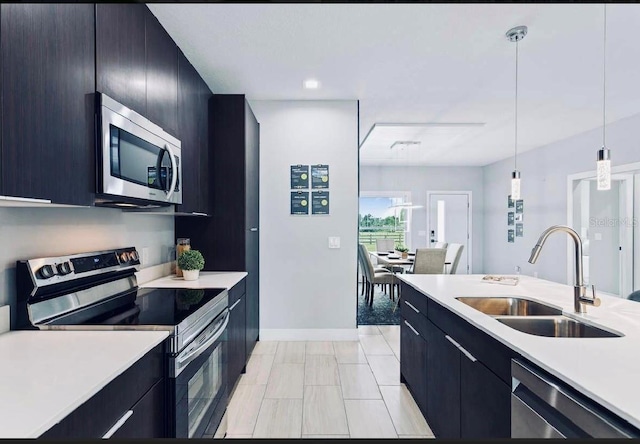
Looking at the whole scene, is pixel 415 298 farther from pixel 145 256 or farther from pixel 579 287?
pixel 145 256

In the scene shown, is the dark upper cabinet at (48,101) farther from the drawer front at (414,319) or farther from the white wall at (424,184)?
the white wall at (424,184)

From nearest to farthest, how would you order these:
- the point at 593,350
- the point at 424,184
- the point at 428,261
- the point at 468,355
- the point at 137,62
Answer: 1. the point at 593,350
2. the point at 468,355
3. the point at 137,62
4. the point at 428,261
5. the point at 424,184

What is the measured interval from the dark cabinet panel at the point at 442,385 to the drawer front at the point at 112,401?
128 cm

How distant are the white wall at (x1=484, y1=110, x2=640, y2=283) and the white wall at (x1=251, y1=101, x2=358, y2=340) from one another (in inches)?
136

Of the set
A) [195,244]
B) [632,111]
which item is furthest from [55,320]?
[632,111]

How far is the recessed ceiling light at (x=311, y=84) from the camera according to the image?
3266mm

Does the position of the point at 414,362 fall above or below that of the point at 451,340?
below

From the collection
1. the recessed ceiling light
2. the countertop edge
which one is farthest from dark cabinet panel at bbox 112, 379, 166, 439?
the recessed ceiling light

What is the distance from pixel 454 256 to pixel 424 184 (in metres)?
2.97

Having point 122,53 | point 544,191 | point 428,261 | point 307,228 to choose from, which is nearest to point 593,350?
point 122,53

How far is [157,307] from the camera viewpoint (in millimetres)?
1755

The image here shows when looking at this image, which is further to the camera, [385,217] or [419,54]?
[385,217]

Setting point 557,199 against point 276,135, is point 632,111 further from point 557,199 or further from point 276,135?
point 276,135

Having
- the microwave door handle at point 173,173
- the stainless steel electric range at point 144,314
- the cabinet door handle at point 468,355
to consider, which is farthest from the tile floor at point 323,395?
the microwave door handle at point 173,173
